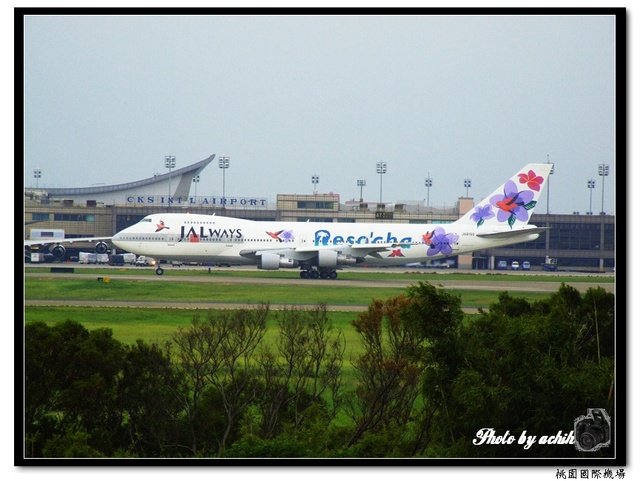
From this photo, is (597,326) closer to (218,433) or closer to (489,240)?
(218,433)

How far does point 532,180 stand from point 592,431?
4421 cm

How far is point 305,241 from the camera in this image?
54250 mm

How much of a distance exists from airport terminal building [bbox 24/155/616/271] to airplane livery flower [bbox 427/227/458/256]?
6.69 m

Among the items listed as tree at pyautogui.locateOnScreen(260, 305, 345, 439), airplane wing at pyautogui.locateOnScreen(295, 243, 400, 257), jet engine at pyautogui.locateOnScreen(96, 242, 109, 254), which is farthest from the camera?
jet engine at pyautogui.locateOnScreen(96, 242, 109, 254)

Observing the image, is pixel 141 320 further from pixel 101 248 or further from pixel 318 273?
pixel 101 248

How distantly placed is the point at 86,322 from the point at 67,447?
9.22 metres

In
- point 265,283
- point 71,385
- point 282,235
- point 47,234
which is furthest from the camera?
point 47,234

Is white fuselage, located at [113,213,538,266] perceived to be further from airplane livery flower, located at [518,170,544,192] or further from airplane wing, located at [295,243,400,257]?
airplane livery flower, located at [518,170,544,192]

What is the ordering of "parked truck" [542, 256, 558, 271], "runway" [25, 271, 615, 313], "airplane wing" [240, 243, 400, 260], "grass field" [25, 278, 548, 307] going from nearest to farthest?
"runway" [25, 271, 615, 313]
"grass field" [25, 278, 548, 307]
"airplane wing" [240, 243, 400, 260]
"parked truck" [542, 256, 558, 271]

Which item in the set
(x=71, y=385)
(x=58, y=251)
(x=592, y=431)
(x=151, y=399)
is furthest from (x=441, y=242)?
(x=592, y=431)

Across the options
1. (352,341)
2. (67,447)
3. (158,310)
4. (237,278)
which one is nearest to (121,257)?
(237,278)

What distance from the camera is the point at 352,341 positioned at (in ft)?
83.0

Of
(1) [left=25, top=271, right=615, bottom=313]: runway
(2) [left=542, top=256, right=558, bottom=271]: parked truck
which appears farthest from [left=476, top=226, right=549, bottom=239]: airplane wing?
(1) [left=25, top=271, right=615, bottom=313]: runway

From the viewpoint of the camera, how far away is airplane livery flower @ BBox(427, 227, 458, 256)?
56.9 m
